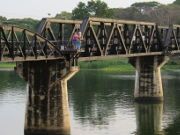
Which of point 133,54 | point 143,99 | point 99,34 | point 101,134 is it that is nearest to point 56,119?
point 101,134

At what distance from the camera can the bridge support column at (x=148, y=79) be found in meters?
73.5

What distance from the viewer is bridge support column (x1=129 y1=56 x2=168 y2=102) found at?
73500mm

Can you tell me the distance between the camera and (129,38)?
61281mm

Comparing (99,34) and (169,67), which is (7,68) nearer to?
(169,67)

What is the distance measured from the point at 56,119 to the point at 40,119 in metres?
1.41

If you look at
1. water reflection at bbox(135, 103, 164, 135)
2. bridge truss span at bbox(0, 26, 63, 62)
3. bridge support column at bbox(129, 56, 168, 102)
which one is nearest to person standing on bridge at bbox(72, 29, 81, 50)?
bridge truss span at bbox(0, 26, 63, 62)

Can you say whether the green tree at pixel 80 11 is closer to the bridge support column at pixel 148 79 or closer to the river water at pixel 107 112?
the river water at pixel 107 112

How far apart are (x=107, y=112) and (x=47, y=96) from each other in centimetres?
1713

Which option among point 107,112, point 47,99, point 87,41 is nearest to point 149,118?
point 107,112

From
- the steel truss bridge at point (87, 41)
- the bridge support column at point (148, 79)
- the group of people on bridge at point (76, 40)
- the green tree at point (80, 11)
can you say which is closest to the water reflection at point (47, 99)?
the steel truss bridge at point (87, 41)

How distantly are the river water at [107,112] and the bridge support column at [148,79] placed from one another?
5.13 feet

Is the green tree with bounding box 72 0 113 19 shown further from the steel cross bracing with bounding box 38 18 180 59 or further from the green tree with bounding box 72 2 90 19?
the steel cross bracing with bounding box 38 18 180 59

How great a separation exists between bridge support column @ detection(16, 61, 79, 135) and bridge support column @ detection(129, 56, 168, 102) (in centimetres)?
2851

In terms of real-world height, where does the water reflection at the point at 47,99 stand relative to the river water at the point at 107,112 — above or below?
above
